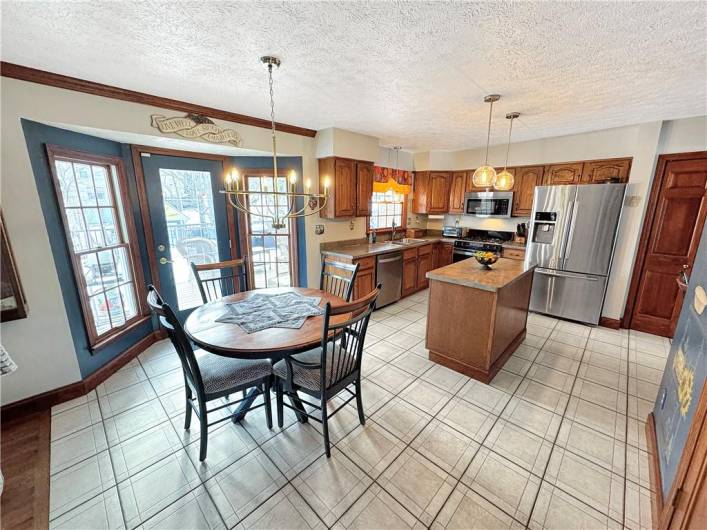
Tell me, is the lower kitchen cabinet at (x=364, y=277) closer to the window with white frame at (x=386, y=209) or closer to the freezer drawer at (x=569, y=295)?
the window with white frame at (x=386, y=209)

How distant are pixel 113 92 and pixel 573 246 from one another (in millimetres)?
5200

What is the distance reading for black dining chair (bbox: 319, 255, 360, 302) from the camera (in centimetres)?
254

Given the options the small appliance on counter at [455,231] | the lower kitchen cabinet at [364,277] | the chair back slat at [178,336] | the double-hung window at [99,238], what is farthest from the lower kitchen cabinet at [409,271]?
the double-hung window at [99,238]

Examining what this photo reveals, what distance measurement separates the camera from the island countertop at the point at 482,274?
7.95 ft

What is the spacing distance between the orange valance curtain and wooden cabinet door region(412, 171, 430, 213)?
13 centimetres

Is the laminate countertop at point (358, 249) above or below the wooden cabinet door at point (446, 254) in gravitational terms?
above

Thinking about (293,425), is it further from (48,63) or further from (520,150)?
(520,150)

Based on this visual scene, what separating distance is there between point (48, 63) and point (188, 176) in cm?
146

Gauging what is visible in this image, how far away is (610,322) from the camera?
146 inches

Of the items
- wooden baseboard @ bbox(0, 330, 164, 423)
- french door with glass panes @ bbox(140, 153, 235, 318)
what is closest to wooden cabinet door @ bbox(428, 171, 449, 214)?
french door with glass panes @ bbox(140, 153, 235, 318)

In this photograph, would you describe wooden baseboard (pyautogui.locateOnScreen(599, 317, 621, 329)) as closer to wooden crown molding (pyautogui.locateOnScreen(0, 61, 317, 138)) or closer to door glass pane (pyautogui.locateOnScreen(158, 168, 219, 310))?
wooden crown molding (pyautogui.locateOnScreen(0, 61, 317, 138))

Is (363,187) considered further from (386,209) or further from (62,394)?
(62,394)

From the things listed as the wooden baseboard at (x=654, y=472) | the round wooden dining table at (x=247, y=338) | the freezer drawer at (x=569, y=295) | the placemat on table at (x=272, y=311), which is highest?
the placemat on table at (x=272, y=311)

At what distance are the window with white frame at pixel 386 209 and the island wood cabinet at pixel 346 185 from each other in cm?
70
